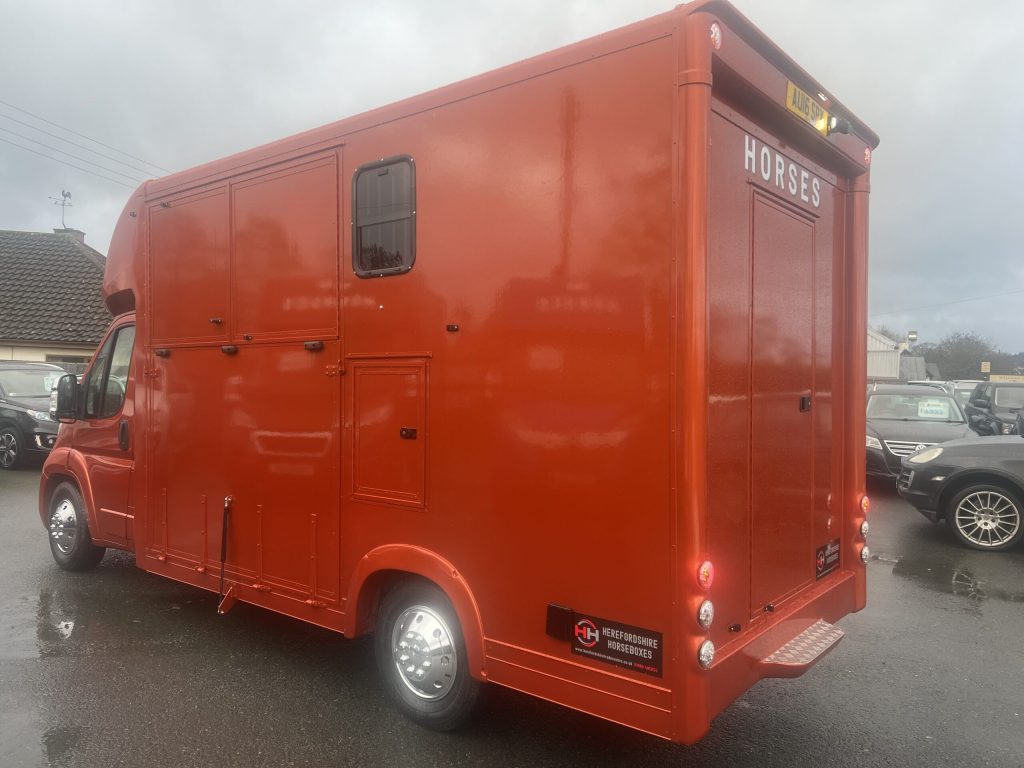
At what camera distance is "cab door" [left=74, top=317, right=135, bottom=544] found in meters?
5.54

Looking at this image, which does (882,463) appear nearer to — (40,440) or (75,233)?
(40,440)

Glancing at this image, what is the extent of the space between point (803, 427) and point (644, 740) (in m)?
1.76

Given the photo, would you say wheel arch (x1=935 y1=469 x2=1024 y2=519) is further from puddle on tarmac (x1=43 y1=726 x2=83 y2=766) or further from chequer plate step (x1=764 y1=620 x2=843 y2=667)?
puddle on tarmac (x1=43 y1=726 x2=83 y2=766)

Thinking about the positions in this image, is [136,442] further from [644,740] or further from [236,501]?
[644,740]

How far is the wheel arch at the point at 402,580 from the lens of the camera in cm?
336

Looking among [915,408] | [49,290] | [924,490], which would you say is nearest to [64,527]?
[924,490]

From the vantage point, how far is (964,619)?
5.53m

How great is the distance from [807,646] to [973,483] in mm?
5334

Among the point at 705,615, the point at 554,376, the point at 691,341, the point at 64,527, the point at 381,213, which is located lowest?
the point at 64,527

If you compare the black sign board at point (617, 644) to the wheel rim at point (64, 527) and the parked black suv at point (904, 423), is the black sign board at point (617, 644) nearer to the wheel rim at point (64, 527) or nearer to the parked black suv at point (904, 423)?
the wheel rim at point (64, 527)

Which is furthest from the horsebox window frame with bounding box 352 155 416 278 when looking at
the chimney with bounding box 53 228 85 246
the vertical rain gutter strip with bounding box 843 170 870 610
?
the chimney with bounding box 53 228 85 246

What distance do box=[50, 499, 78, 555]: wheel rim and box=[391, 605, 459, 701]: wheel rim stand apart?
3.94m

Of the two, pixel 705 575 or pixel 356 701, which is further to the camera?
pixel 356 701

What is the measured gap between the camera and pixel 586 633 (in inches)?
118
